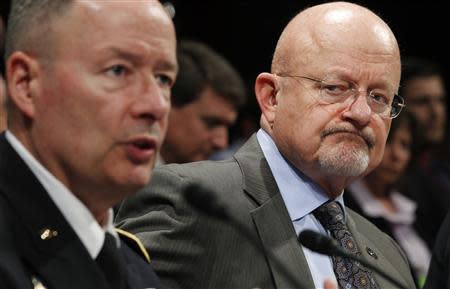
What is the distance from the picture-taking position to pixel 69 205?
5.06 feet

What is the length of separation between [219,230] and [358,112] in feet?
1.56

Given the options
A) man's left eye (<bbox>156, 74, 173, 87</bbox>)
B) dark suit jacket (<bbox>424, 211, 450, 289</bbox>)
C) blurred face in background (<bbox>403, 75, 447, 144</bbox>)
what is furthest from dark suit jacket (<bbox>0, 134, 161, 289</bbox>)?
blurred face in background (<bbox>403, 75, 447, 144</bbox>)

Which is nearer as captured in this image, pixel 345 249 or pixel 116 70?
pixel 116 70

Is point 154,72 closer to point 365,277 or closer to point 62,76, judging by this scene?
point 62,76

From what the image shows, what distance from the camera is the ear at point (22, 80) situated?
1.55m

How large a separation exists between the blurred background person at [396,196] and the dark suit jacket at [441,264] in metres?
1.74

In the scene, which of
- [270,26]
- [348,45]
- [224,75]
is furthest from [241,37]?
[348,45]

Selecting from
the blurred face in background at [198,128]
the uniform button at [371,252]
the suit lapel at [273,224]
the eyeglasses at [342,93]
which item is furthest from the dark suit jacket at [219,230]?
the blurred face in background at [198,128]

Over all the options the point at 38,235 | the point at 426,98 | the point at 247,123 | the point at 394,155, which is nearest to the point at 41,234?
the point at 38,235

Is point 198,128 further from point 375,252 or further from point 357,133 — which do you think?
point 357,133

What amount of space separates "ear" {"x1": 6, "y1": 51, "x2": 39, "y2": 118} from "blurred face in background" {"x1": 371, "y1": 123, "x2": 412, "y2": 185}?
3.08 meters

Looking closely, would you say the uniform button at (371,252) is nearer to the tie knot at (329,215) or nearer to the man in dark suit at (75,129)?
the tie knot at (329,215)

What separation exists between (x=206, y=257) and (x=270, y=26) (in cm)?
349

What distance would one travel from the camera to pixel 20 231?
1.50 m
